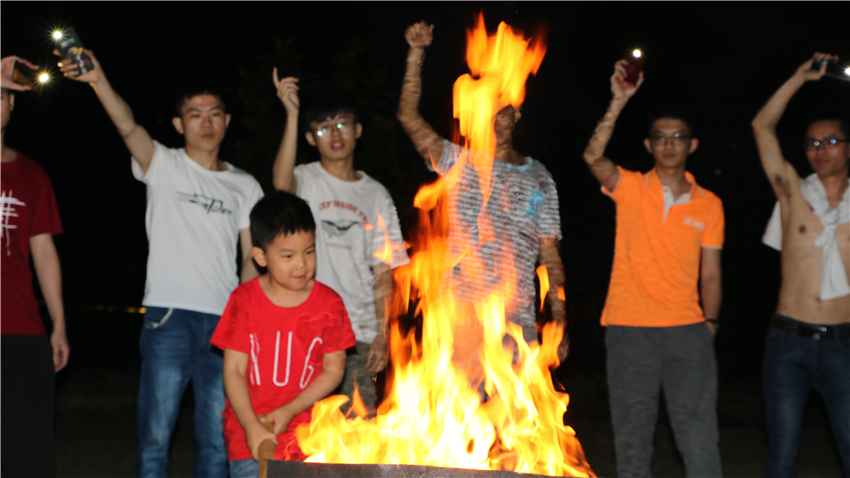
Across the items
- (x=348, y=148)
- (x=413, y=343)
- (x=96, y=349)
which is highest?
(x=348, y=148)

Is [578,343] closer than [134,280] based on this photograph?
Yes

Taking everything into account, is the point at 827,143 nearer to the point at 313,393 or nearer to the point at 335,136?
the point at 335,136

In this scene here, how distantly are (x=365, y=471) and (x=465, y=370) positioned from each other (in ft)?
4.12

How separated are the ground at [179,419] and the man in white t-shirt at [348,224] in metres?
2.71

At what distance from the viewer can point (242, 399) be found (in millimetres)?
3344

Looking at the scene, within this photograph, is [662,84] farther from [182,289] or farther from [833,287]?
[182,289]

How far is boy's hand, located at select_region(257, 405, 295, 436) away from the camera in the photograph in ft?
11.0

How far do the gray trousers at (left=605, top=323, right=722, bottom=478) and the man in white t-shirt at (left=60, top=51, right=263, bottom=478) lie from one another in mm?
2208

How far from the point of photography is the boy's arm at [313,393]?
11.0ft

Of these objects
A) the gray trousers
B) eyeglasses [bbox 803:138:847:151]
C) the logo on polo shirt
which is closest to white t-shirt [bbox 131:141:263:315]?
the gray trousers

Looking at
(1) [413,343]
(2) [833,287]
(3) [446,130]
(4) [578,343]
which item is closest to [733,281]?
(4) [578,343]

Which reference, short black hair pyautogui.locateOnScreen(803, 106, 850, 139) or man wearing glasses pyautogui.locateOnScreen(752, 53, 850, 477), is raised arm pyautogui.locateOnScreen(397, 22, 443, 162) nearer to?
man wearing glasses pyautogui.locateOnScreen(752, 53, 850, 477)

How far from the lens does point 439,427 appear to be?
332 centimetres

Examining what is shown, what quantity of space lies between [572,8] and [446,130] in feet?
11.2
